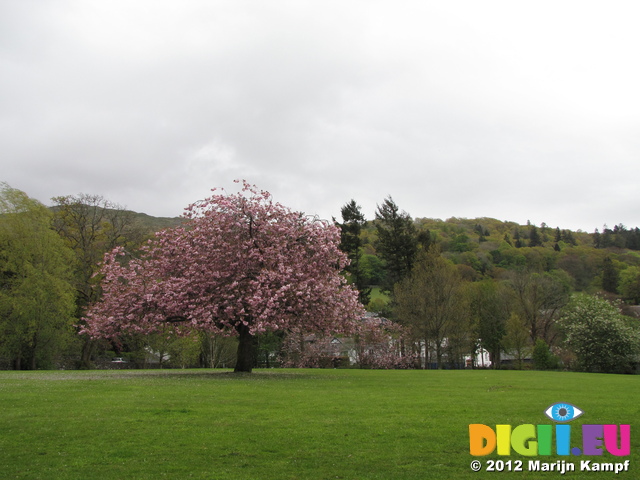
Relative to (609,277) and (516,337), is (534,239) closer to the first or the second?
(609,277)

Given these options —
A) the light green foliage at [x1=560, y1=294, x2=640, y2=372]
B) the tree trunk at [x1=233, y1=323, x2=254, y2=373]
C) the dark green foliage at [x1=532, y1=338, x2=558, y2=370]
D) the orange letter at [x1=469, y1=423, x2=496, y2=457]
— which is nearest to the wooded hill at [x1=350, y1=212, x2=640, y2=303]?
the dark green foliage at [x1=532, y1=338, x2=558, y2=370]

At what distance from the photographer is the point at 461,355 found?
6638cm

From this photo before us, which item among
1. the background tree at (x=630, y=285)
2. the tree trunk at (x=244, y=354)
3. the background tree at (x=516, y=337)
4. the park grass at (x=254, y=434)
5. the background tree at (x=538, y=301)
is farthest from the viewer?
the background tree at (x=630, y=285)

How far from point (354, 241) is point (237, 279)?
130ft

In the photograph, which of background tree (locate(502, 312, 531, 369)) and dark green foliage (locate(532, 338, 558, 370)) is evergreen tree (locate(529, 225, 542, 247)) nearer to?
background tree (locate(502, 312, 531, 369))

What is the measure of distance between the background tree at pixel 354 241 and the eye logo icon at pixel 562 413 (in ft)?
167

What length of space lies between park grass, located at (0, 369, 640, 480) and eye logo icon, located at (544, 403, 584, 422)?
0.25 metres

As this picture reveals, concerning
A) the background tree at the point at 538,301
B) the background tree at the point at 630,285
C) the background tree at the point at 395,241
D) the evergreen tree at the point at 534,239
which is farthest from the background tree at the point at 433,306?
the evergreen tree at the point at 534,239

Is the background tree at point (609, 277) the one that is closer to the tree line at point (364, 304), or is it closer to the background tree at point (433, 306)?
the tree line at point (364, 304)

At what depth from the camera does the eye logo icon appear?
41.5 ft

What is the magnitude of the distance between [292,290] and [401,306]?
34488 mm

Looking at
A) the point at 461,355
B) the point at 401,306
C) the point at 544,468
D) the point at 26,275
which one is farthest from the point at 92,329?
the point at 461,355

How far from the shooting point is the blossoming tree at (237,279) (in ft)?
91.4

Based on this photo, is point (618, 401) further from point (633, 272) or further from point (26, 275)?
point (633, 272)
